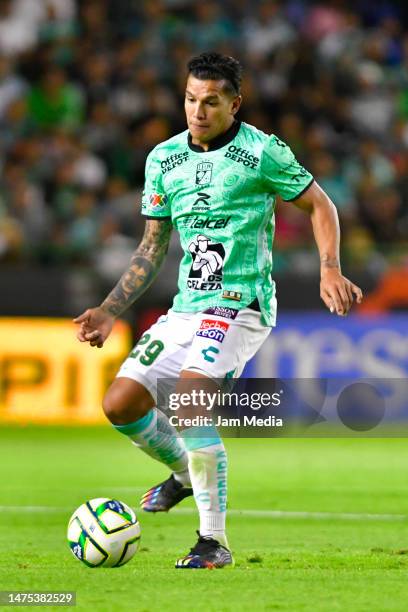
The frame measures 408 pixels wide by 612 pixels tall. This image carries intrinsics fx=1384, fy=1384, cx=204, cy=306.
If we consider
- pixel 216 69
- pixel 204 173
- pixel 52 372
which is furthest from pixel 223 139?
pixel 52 372

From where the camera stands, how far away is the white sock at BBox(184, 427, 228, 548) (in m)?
6.16

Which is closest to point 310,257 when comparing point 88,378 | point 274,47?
point 88,378

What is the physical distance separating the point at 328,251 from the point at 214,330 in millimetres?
634

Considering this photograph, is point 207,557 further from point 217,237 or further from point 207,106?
A: point 207,106

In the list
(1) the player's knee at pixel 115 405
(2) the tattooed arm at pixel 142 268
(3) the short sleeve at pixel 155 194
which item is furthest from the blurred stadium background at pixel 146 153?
(1) the player's knee at pixel 115 405

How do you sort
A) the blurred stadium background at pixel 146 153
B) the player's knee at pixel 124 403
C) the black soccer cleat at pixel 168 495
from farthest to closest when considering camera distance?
the blurred stadium background at pixel 146 153 → the black soccer cleat at pixel 168 495 → the player's knee at pixel 124 403

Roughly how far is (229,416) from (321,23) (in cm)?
1303

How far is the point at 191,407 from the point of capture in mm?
6141

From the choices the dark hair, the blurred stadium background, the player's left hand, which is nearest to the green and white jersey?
the dark hair

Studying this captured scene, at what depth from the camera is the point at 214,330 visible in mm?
6316

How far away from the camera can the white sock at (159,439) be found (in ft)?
22.1

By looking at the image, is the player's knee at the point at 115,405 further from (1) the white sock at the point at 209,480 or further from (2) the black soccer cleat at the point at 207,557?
(2) the black soccer cleat at the point at 207,557

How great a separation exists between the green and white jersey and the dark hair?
0.77 ft

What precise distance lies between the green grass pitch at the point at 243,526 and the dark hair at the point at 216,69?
223 cm
